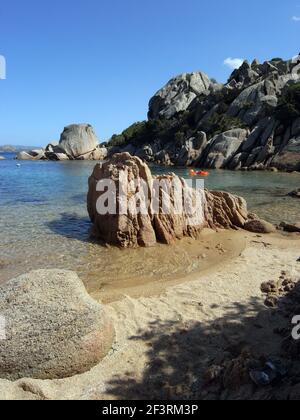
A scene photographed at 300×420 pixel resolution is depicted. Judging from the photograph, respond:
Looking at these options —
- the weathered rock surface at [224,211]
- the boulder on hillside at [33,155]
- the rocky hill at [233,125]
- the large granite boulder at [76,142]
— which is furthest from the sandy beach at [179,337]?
the boulder on hillside at [33,155]

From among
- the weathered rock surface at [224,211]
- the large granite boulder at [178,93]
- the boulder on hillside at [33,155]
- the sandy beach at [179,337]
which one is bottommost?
the sandy beach at [179,337]

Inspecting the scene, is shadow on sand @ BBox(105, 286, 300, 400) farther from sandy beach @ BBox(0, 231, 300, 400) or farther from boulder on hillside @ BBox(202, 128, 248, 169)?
boulder on hillside @ BBox(202, 128, 248, 169)

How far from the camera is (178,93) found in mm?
99250

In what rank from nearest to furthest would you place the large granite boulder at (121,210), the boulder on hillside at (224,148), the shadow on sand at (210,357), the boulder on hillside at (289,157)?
the shadow on sand at (210,357) → the large granite boulder at (121,210) → the boulder on hillside at (289,157) → the boulder on hillside at (224,148)

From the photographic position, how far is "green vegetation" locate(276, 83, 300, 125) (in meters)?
56.9

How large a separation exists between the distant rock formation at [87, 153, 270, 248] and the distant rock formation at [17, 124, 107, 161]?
7625cm

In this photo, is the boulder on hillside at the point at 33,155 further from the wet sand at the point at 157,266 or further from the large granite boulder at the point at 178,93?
the wet sand at the point at 157,266

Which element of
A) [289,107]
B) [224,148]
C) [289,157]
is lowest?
[289,157]

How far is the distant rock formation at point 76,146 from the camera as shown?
91250 millimetres

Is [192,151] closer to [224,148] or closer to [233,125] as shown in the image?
[224,148]

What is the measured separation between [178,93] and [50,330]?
98.3m

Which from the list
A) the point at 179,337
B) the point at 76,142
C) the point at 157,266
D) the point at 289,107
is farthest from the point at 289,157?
the point at 76,142

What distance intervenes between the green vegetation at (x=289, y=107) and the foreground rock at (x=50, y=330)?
56.4 m

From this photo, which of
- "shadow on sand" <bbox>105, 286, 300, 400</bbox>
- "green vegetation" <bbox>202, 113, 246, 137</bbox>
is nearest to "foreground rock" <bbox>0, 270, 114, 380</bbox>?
"shadow on sand" <bbox>105, 286, 300, 400</bbox>
